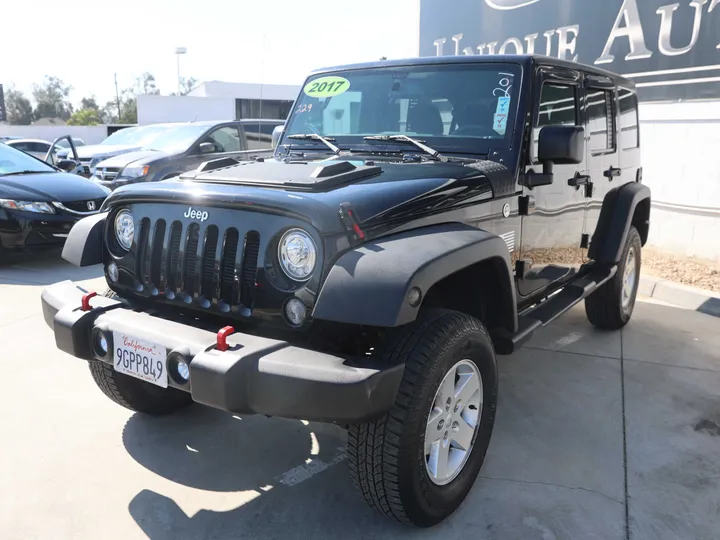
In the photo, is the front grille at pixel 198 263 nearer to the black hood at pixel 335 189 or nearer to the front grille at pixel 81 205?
the black hood at pixel 335 189

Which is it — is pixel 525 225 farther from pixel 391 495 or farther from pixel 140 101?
pixel 140 101

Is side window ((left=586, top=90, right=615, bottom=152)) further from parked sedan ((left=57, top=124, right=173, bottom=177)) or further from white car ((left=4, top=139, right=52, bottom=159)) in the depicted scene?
white car ((left=4, top=139, right=52, bottom=159))

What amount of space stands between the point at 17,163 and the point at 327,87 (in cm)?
551

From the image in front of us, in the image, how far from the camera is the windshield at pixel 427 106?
134 inches

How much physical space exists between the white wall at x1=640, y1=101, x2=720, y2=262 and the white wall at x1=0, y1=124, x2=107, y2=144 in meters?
33.8

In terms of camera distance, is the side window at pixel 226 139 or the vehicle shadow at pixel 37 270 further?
the side window at pixel 226 139

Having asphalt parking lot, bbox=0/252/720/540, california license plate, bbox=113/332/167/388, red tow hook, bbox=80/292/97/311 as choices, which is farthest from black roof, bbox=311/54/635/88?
california license plate, bbox=113/332/167/388

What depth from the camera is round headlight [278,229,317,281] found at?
7.92 ft

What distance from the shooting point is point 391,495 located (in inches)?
94.6

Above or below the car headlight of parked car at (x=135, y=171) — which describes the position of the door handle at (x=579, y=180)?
above

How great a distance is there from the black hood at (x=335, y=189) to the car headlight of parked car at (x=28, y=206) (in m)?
4.54

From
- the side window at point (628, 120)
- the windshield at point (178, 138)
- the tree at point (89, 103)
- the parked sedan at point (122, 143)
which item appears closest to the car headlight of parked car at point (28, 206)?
the windshield at point (178, 138)

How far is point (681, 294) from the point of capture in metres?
6.21

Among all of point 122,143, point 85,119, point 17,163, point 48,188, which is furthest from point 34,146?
point 85,119
